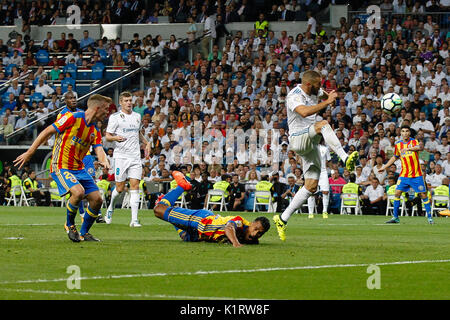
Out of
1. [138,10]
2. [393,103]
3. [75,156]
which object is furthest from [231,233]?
[138,10]

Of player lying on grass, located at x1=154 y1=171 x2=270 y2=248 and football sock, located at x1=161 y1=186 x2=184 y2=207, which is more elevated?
football sock, located at x1=161 y1=186 x2=184 y2=207

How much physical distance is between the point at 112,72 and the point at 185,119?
18.4ft

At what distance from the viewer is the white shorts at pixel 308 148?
13250 millimetres

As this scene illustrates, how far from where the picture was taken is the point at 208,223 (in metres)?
12.5

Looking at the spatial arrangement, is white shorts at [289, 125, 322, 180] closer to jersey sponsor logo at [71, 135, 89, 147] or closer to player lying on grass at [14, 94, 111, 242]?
player lying on grass at [14, 94, 111, 242]

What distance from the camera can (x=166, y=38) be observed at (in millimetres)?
38125

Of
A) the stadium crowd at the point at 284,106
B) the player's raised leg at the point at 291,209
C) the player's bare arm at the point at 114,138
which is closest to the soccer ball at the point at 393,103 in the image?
the stadium crowd at the point at 284,106

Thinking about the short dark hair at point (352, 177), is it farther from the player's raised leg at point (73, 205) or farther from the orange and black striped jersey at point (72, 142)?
Result: the player's raised leg at point (73, 205)

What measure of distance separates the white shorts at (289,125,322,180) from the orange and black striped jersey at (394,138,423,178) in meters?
7.95

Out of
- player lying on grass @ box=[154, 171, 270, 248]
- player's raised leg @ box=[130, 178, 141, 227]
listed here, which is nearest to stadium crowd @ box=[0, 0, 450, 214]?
player's raised leg @ box=[130, 178, 141, 227]

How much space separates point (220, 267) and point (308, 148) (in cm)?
406

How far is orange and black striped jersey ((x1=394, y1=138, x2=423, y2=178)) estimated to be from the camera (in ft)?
69.4

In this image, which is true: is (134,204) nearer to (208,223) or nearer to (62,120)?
(62,120)
